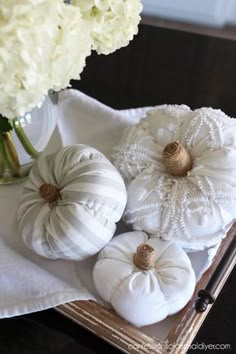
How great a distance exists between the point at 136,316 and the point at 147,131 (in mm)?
248

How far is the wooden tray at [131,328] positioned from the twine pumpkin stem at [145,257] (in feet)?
0.22

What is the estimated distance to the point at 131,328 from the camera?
0.53 metres

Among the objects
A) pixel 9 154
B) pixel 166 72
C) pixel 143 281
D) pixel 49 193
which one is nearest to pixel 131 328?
pixel 143 281

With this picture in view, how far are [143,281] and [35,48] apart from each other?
27 centimetres

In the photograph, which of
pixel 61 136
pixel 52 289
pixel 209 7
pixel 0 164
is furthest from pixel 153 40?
pixel 209 7

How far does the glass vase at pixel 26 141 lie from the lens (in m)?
0.66

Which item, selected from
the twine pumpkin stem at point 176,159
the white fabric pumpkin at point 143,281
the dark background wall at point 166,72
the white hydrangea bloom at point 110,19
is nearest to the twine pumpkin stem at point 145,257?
the white fabric pumpkin at point 143,281

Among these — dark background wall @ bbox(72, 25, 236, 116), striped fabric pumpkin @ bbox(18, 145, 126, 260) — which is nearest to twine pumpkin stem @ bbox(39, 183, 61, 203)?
striped fabric pumpkin @ bbox(18, 145, 126, 260)

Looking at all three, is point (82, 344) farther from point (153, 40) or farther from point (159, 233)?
point (153, 40)

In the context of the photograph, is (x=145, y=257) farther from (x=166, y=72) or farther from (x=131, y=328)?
(x=166, y=72)

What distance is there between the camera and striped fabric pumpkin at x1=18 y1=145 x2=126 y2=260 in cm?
55

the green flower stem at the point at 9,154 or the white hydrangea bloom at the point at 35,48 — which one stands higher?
the white hydrangea bloom at the point at 35,48

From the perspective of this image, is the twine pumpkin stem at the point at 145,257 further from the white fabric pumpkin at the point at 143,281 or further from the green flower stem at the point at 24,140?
the green flower stem at the point at 24,140

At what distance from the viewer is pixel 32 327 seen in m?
0.56
